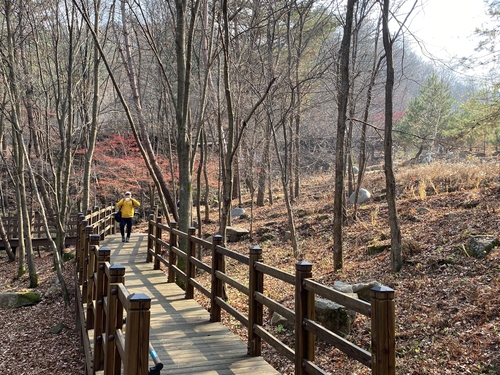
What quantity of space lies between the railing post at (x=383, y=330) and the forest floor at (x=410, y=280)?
3247 mm

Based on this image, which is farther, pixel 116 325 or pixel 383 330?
pixel 116 325

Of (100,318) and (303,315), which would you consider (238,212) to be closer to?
(100,318)

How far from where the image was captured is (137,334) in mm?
2799

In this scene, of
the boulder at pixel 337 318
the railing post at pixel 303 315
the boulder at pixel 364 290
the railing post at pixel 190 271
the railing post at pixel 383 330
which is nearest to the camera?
the railing post at pixel 383 330

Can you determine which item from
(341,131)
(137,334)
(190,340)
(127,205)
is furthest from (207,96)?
(137,334)

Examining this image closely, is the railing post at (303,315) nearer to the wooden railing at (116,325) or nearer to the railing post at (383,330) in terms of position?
the railing post at (383,330)

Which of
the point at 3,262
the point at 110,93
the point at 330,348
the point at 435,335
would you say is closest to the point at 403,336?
the point at 435,335

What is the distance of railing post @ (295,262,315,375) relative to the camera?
409 cm

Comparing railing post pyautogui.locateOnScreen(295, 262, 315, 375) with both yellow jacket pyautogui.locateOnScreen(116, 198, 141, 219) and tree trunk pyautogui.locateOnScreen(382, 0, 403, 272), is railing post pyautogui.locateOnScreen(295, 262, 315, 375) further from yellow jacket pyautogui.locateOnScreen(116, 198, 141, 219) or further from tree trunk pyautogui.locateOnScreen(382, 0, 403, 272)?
yellow jacket pyautogui.locateOnScreen(116, 198, 141, 219)

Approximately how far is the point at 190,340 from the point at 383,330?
10.7ft

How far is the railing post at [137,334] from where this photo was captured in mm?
2760

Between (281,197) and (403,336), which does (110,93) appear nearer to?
(281,197)

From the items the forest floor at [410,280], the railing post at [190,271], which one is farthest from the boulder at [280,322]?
the railing post at [190,271]

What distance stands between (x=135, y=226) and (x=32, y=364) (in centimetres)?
1807
